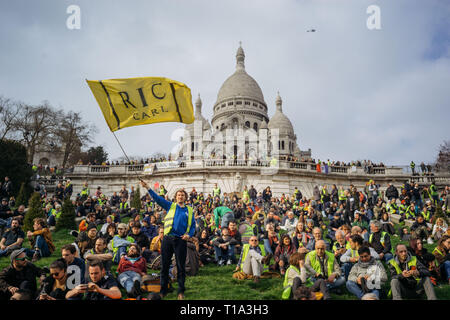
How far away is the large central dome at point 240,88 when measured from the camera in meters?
70.1

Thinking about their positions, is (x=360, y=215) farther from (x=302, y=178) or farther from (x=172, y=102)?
(x=302, y=178)

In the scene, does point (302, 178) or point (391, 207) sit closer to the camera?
point (391, 207)

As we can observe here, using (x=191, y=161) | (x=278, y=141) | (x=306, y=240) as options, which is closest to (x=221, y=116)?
(x=278, y=141)

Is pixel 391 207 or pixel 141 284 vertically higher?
pixel 391 207

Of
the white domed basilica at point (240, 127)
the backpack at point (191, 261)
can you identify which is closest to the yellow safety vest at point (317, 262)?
the backpack at point (191, 261)

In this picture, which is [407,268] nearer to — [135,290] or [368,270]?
[368,270]

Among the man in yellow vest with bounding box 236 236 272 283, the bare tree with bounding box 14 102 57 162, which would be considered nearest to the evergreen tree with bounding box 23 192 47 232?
the man in yellow vest with bounding box 236 236 272 283

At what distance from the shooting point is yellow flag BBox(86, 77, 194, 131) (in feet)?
23.3

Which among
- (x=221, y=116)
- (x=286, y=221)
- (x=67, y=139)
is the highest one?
(x=221, y=116)

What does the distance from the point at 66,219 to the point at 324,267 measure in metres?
10.7

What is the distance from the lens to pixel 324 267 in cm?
621

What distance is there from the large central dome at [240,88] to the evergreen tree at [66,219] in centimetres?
5885
